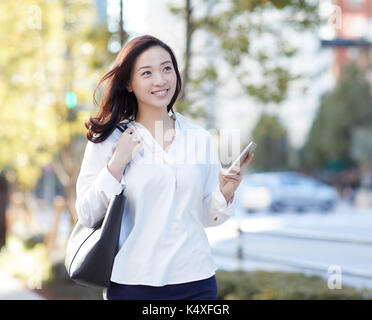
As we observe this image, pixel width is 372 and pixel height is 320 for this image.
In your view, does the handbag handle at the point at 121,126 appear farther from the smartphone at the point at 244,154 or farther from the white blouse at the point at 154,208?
the smartphone at the point at 244,154

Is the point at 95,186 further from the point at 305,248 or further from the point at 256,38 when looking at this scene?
the point at 305,248

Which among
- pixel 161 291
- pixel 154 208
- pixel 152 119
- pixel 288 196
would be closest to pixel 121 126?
pixel 152 119

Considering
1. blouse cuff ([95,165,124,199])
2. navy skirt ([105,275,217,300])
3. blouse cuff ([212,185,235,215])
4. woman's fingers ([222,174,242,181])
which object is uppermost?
woman's fingers ([222,174,242,181])

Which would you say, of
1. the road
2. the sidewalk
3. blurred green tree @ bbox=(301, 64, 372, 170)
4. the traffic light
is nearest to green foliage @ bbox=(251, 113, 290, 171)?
blurred green tree @ bbox=(301, 64, 372, 170)

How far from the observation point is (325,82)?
6738cm

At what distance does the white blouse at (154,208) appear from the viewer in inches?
87.6

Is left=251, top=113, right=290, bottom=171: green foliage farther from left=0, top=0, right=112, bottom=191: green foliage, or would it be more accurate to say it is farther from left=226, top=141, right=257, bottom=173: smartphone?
left=226, top=141, right=257, bottom=173: smartphone

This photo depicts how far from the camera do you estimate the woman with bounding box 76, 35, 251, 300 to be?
2.23 meters

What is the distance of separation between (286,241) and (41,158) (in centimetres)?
574

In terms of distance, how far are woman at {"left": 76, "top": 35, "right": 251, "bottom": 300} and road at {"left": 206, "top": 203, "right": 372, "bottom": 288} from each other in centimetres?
321

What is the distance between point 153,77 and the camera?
2.35 meters

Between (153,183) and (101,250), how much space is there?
282mm

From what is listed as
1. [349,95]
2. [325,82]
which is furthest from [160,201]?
[325,82]

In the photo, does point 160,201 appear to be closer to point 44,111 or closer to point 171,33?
point 171,33
